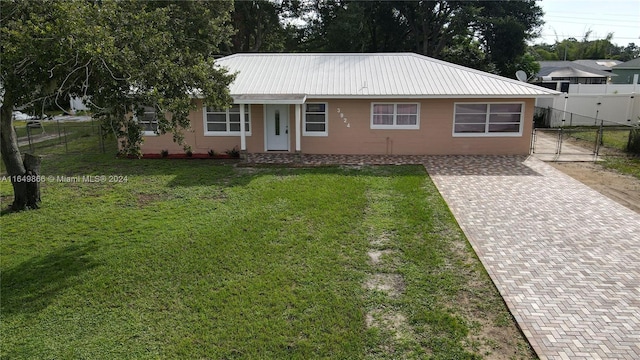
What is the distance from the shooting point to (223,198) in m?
11.8

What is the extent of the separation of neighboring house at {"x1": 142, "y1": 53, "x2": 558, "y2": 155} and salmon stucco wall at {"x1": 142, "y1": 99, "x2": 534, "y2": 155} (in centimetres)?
4

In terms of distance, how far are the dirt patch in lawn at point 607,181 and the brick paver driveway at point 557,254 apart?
1.39 ft

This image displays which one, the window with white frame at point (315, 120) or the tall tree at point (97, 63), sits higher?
the tall tree at point (97, 63)

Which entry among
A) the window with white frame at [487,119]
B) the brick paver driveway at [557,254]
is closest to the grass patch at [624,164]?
the brick paver driveway at [557,254]

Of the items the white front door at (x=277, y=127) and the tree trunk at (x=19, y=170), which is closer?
the tree trunk at (x=19, y=170)

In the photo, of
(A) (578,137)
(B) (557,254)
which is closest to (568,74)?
(A) (578,137)

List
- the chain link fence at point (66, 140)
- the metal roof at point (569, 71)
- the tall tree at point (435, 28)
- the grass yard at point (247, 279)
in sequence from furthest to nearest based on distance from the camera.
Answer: the metal roof at point (569, 71), the tall tree at point (435, 28), the chain link fence at point (66, 140), the grass yard at point (247, 279)

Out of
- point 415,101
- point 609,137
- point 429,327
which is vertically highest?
point 415,101

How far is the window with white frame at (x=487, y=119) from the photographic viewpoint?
1716 cm

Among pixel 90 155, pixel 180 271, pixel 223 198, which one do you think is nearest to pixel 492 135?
pixel 223 198

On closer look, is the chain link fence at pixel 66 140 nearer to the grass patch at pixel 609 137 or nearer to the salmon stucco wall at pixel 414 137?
the salmon stucco wall at pixel 414 137

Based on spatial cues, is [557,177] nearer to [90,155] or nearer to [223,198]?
[223,198]

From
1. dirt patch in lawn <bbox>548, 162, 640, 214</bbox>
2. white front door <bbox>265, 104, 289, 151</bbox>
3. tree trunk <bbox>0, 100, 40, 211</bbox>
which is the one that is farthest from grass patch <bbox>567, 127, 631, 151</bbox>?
tree trunk <bbox>0, 100, 40, 211</bbox>

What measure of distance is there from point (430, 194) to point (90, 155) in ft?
45.2
